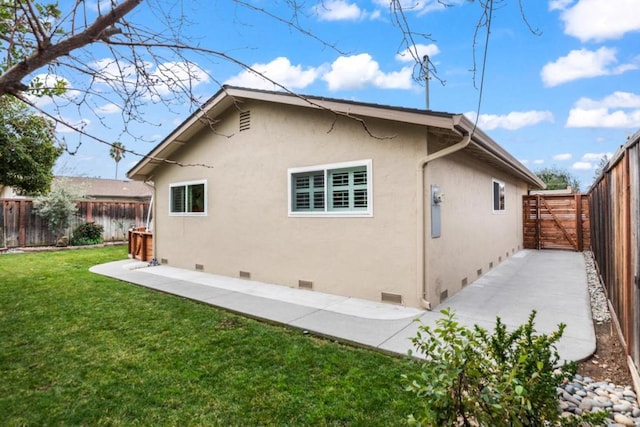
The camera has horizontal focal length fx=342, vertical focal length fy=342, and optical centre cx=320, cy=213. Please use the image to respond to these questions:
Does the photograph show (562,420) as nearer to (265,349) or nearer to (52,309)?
(265,349)

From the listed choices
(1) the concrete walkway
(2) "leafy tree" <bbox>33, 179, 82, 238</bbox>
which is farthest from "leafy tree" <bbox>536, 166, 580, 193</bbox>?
(2) "leafy tree" <bbox>33, 179, 82, 238</bbox>

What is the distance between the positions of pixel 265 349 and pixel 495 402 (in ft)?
9.26

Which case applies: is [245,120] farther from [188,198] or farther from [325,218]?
[325,218]

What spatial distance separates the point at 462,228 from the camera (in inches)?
287

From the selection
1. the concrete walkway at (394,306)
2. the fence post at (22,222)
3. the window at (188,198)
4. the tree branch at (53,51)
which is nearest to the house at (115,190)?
the fence post at (22,222)

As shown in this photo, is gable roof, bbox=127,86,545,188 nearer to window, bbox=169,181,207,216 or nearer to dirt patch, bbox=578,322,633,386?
window, bbox=169,181,207,216

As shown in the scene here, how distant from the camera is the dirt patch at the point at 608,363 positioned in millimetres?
3379

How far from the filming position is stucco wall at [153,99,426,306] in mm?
5836

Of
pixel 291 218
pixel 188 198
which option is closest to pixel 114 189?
pixel 188 198

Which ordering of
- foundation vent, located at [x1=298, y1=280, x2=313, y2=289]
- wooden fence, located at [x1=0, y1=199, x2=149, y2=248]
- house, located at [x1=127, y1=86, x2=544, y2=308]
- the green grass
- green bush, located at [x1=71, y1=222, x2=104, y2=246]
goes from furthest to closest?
green bush, located at [x1=71, y1=222, x2=104, y2=246]
wooden fence, located at [x1=0, y1=199, x2=149, y2=248]
foundation vent, located at [x1=298, y1=280, x2=313, y2=289]
house, located at [x1=127, y1=86, x2=544, y2=308]
the green grass

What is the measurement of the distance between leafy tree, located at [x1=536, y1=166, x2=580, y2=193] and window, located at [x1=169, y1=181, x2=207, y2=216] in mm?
32989

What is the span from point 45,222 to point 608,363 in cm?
1834

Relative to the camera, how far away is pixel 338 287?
6578 millimetres

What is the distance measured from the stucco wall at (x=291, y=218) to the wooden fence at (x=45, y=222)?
26.7ft
